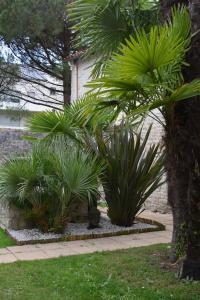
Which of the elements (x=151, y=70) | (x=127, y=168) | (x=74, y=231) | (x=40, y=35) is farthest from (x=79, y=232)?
(x=40, y=35)

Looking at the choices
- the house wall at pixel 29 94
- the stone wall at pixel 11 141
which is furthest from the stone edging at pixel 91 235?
the house wall at pixel 29 94

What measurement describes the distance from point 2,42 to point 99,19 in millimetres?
14339

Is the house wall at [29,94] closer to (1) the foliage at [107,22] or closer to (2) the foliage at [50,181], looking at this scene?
(2) the foliage at [50,181]

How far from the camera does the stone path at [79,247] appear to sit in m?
6.39

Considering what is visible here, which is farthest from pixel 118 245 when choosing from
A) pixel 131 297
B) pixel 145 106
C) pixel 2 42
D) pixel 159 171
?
pixel 2 42

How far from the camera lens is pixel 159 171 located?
832 cm

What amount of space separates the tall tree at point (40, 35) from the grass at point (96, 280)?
42.8 ft

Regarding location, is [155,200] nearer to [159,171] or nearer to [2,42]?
[159,171]

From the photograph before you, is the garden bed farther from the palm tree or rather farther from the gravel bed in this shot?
the palm tree

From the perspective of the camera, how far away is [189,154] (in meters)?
5.12

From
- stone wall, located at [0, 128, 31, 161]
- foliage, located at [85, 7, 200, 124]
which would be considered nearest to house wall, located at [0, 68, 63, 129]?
stone wall, located at [0, 128, 31, 161]

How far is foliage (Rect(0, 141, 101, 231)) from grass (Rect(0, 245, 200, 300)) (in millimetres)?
1533

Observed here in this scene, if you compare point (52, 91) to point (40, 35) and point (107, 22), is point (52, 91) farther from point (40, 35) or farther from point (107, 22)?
point (107, 22)

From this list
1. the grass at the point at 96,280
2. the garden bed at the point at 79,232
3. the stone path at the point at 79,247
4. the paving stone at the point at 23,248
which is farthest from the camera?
the garden bed at the point at 79,232
